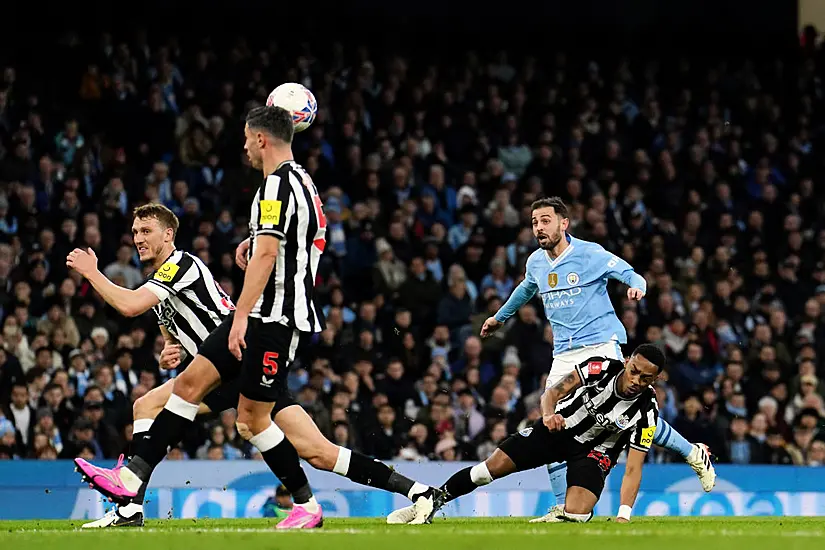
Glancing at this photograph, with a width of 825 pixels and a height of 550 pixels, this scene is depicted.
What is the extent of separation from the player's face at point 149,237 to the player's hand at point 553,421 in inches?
107

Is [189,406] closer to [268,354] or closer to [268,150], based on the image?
[268,354]

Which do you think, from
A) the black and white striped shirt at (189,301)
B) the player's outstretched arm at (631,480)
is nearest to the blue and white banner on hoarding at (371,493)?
the player's outstretched arm at (631,480)

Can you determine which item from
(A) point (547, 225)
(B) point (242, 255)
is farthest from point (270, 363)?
(A) point (547, 225)

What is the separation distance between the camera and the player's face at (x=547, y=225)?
9.54 metres

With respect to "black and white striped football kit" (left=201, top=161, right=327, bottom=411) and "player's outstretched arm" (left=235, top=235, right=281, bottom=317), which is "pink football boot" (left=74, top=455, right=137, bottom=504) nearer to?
"black and white striped football kit" (left=201, top=161, right=327, bottom=411)

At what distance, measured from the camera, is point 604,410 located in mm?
9086

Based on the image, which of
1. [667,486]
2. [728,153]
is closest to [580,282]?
[667,486]

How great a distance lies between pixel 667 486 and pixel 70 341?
6.39 m

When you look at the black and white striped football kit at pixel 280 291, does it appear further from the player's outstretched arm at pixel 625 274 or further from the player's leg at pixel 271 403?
the player's outstretched arm at pixel 625 274

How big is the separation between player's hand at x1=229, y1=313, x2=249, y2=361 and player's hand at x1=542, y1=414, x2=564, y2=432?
274 cm

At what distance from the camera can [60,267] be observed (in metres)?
15.4

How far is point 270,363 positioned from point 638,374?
2.83 meters

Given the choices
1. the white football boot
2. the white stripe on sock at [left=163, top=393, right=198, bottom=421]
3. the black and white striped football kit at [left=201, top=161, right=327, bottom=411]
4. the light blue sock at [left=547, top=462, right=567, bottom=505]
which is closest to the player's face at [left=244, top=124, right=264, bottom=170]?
the black and white striped football kit at [left=201, top=161, right=327, bottom=411]

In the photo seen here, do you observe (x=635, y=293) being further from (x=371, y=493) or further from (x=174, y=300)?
(x=371, y=493)
